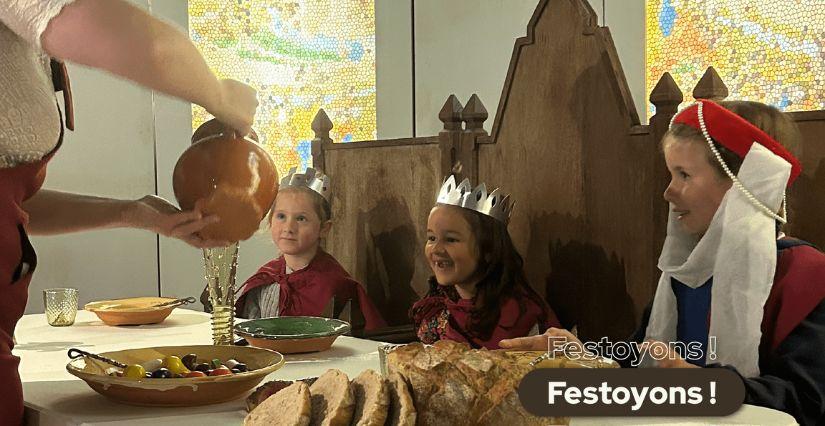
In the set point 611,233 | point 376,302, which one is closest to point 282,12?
point 376,302

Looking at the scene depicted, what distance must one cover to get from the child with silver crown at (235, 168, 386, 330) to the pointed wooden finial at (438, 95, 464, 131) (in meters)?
0.77

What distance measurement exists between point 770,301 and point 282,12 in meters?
3.96

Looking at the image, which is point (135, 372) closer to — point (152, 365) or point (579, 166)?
point (152, 365)

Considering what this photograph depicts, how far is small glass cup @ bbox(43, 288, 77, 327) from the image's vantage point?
243cm

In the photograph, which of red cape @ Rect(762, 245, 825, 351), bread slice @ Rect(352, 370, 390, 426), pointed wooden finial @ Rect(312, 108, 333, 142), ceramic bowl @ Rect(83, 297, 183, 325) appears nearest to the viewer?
bread slice @ Rect(352, 370, 390, 426)

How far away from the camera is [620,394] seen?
125 cm

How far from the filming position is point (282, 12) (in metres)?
5.44

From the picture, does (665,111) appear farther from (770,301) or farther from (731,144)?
(770,301)

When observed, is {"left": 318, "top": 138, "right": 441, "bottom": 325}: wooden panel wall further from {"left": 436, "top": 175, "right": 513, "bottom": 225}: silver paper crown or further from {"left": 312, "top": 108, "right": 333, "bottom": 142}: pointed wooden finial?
{"left": 436, "top": 175, "right": 513, "bottom": 225}: silver paper crown

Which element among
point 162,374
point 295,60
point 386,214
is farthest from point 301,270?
point 162,374

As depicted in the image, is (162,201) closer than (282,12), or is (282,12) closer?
(162,201)

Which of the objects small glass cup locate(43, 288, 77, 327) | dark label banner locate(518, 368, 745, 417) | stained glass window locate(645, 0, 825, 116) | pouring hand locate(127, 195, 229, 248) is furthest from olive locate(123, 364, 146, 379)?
stained glass window locate(645, 0, 825, 116)

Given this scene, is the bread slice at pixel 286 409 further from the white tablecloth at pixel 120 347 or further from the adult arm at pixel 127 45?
the adult arm at pixel 127 45

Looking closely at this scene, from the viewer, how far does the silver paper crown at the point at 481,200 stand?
119 inches
